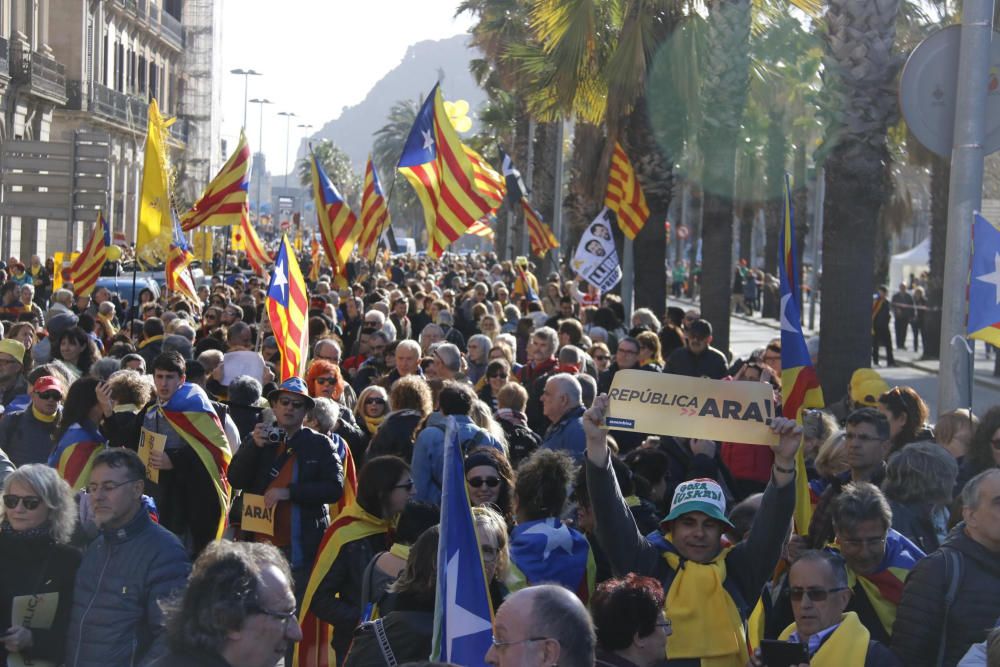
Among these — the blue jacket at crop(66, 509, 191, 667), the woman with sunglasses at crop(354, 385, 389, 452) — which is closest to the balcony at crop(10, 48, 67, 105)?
the woman with sunglasses at crop(354, 385, 389, 452)

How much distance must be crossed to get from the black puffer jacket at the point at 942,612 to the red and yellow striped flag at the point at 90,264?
15.0m

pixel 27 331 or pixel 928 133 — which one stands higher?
pixel 928 133

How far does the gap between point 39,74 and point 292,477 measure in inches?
1435

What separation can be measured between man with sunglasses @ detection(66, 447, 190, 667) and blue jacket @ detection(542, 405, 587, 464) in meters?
3.17

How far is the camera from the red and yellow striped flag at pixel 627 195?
61.3 ft

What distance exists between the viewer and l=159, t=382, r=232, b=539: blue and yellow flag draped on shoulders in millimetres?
7980

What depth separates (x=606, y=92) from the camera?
798 inches

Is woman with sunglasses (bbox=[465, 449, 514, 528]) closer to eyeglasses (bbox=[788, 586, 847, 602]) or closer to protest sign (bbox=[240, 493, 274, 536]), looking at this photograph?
protest sign (bbox=[240, 493, 274, 536])

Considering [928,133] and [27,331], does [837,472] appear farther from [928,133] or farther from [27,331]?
[27,331]

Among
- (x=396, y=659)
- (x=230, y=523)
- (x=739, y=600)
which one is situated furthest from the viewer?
(x=230, y=523)

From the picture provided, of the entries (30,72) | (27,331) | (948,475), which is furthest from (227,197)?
(30,72)

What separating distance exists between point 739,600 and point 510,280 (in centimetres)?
2741

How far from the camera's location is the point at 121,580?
5043mm

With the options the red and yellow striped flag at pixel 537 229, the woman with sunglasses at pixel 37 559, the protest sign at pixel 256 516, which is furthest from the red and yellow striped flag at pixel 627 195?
the woman with sunglasses at pixel 37 559
